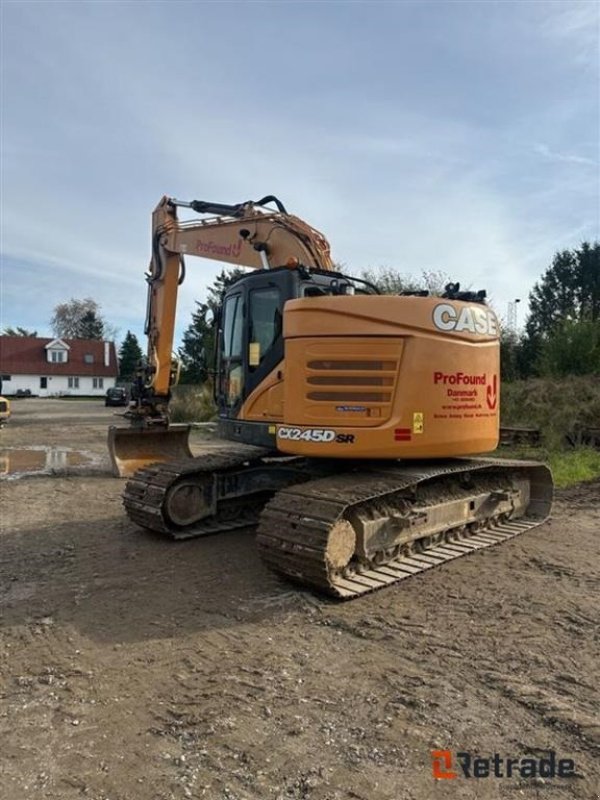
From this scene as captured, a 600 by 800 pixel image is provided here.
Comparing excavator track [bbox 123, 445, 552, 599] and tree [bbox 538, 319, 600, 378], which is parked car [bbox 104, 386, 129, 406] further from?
excavator track [bbox 123, 445, 552, 599]

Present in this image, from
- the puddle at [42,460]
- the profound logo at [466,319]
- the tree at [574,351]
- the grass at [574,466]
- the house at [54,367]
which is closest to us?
the profound logo at [466,319]

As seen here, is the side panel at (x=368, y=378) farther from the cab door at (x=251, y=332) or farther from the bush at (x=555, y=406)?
the bush at (x=555, y=406)

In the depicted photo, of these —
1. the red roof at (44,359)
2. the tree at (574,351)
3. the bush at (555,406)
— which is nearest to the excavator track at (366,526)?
the bush at (555,406)

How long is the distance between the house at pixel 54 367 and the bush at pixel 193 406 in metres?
40.8

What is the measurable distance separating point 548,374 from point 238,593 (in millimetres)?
16053

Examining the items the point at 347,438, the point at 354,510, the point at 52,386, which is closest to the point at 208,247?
the point at 347,438

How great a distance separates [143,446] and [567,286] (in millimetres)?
36361

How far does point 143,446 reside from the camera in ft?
37.2

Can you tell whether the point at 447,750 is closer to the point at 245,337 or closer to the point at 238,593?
the point at 238,593

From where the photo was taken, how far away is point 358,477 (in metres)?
5.71

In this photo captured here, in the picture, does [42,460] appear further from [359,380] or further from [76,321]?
[76,321]

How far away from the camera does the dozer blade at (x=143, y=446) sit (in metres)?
11.0

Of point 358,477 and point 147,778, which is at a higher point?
point 358,477

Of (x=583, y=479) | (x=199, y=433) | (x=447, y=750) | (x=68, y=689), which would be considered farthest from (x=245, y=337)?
(x=199, y=433)
